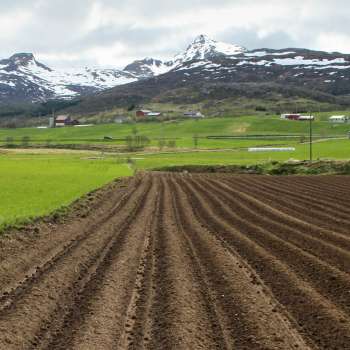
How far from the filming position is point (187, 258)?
19094 mm

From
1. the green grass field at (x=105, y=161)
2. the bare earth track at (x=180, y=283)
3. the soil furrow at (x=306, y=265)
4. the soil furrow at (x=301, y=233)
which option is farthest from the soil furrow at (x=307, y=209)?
the green grass field at (x=105, y=161)

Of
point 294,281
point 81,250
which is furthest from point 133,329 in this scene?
point 81,250

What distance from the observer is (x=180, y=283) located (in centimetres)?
1567

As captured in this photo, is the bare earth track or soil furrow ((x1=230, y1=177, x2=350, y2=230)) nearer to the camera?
the bare earth track

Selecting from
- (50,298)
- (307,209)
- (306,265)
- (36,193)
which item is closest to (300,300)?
(306,265)

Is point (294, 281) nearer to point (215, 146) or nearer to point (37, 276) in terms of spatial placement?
point (37, 276)

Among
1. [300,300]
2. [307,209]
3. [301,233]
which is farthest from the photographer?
[307,209]

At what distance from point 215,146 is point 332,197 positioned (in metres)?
107

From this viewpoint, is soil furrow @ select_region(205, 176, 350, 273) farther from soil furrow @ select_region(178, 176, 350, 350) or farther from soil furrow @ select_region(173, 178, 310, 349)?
soil furrow @ select_region(173, 178, 310, 349)

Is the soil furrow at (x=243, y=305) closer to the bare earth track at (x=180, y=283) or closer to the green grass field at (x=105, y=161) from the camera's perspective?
the bare earth track at (x=180, y=283)

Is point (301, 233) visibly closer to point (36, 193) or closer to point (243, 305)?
point (243, 305)

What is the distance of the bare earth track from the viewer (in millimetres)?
11422

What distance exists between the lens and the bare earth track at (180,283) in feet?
37.5

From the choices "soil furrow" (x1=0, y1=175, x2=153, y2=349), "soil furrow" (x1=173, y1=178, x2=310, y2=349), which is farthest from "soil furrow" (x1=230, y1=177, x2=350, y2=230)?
"soil furrow" (x1=0, y1=175, x2=153, y2=349)
